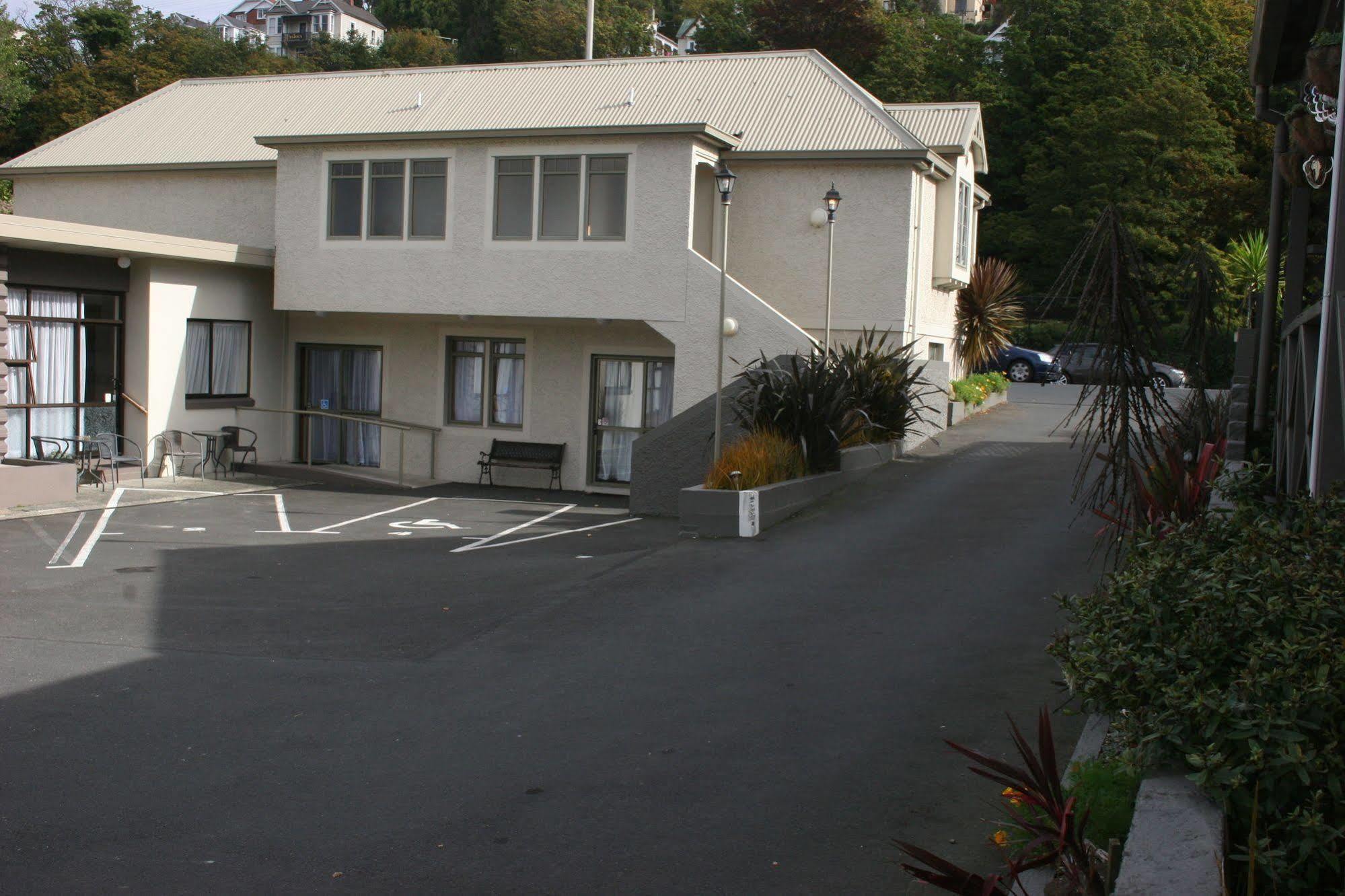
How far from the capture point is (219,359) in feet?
74.0

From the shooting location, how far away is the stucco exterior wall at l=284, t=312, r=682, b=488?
2252 cm

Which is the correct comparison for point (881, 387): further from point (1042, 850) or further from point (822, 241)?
point (1042, 850)

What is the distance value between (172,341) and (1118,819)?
19474 millimetres

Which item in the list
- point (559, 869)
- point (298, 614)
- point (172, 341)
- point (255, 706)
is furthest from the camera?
point (172, 341)

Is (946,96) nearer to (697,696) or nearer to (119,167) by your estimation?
(119,167)

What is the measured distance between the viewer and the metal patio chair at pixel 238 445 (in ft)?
72.6

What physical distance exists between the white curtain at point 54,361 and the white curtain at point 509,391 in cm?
713

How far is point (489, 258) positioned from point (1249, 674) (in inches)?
726

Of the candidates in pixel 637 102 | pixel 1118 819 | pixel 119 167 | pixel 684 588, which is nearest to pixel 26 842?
pixel 1118 819

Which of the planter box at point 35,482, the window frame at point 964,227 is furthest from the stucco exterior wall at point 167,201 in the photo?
the window frame at point 964,227

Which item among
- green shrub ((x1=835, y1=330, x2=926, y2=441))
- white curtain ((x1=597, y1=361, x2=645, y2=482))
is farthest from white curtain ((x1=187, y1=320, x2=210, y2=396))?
green shrub ((x1=835, y1=330, x2=926, y2=441))

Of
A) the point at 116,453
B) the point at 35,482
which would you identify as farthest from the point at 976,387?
the point at 35,482

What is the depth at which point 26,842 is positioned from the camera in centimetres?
550

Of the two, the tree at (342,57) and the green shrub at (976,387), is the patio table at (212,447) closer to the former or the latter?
the green shrub at (976,387)
